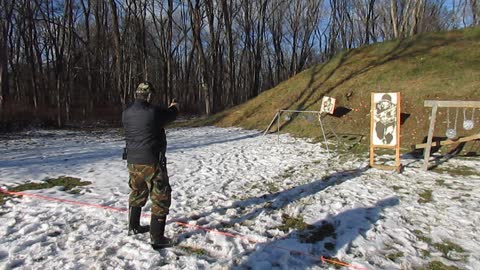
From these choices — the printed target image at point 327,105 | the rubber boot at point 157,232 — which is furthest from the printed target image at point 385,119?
the rubber boot at point 157,232

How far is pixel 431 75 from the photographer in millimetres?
14039

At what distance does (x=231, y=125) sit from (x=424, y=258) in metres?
14.8

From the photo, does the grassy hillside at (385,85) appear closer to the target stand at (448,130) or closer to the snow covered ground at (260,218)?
the target stand at (448,130)

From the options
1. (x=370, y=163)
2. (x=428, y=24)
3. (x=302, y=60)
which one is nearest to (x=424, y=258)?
(x=370, y=163)

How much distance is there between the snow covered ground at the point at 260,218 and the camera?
3.85 m

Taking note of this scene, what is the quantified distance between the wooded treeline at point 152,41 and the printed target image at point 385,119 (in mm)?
16760

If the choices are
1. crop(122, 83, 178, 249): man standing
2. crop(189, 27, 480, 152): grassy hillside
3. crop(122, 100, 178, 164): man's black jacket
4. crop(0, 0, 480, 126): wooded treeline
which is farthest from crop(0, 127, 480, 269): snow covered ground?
crop(0, 0, 480, 126): wooded treeline

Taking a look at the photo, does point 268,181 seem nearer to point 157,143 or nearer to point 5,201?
point 157,143

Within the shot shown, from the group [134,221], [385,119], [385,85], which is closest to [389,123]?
[385,119]

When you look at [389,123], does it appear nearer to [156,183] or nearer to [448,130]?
[448,130]

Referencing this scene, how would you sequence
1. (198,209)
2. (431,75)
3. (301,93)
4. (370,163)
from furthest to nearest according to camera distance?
1. (301,93)
2. (431,75)
3. (370,163)
4. (198,209)

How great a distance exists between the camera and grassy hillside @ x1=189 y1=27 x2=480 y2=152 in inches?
479

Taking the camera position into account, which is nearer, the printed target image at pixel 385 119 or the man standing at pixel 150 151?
the man standing at pixel 150 151

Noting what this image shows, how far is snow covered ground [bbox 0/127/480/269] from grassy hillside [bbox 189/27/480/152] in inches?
169
